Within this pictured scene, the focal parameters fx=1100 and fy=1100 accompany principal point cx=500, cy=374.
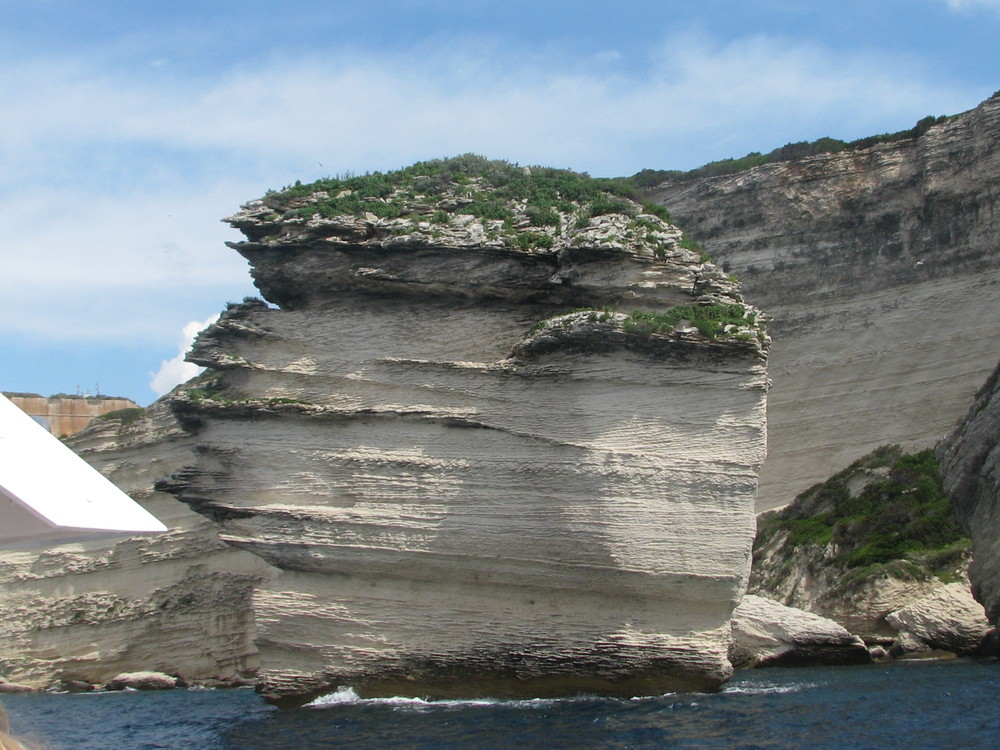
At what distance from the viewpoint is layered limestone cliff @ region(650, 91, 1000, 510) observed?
39.8 meters

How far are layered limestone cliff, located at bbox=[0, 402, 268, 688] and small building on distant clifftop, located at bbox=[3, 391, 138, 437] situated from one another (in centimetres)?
1270

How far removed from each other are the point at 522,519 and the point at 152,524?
15839mm

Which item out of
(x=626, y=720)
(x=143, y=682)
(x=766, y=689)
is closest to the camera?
(x=626, y=720)

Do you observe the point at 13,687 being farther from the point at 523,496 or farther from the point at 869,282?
the point at 869,282

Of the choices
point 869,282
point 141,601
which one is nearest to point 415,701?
point 141,601

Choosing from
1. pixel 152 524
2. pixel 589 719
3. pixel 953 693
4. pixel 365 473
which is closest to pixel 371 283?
pixel 365 473

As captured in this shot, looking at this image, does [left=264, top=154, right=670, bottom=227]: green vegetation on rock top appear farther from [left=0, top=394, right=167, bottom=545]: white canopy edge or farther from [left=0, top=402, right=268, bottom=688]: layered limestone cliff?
[left=0, top=394, right=167, bottom=545]: white canopy edge

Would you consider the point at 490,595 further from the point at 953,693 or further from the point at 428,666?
the point at 953,693

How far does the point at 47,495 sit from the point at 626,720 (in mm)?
14302

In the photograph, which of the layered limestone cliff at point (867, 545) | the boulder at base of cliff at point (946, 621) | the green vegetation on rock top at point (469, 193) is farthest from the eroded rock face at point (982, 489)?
the green vegetation on rock top at point (469, 193)

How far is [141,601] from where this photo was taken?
30.0 meters

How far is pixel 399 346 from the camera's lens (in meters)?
21.4

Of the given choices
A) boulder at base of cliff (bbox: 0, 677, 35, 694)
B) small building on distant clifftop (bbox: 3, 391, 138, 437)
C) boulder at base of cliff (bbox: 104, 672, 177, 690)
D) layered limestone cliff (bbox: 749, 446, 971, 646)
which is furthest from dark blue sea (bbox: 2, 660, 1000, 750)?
small building on distant clifftop (bbox: 3, 391, 138, 437)

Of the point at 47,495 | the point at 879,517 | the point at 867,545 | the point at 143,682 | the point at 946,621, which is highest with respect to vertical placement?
the point at 47,495
